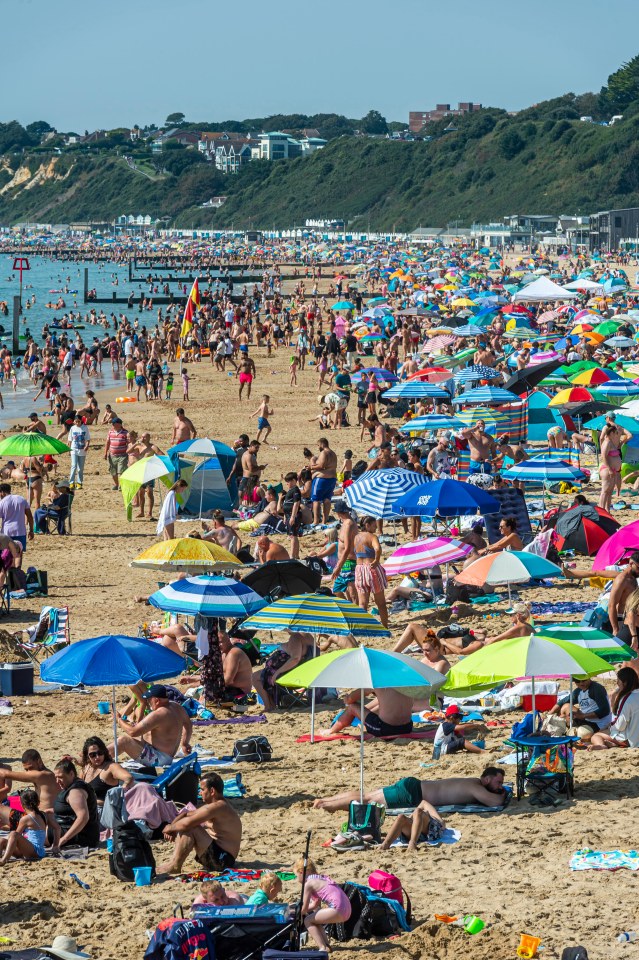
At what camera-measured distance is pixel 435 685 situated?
8.75 metres

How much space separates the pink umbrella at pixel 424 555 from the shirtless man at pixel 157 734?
426 cm

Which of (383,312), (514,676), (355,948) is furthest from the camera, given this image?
(383,312)

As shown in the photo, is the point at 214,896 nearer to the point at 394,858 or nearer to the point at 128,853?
the point at 128,853

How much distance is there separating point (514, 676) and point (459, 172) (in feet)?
432

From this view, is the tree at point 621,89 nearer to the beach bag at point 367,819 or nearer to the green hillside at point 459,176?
the green hillside at point 459,176

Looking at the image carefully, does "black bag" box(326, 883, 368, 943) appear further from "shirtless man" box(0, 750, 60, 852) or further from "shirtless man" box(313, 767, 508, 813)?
"shirtless man" box(0, 750, 60, 852)

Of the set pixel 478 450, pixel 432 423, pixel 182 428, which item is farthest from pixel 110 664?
pixel 182 428

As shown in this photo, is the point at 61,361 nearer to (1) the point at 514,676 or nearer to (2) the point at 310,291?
(1) the point at 514,676

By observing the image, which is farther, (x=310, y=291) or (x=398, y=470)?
(x=310, y=291)

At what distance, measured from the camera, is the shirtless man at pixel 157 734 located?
9.08m

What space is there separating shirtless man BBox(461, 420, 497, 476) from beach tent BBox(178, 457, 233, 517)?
127 inches

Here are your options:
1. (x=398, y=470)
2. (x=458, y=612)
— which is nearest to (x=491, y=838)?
(x=458, y=612)

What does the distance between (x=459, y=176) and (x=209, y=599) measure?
128 meters

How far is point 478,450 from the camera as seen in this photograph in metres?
18.0
